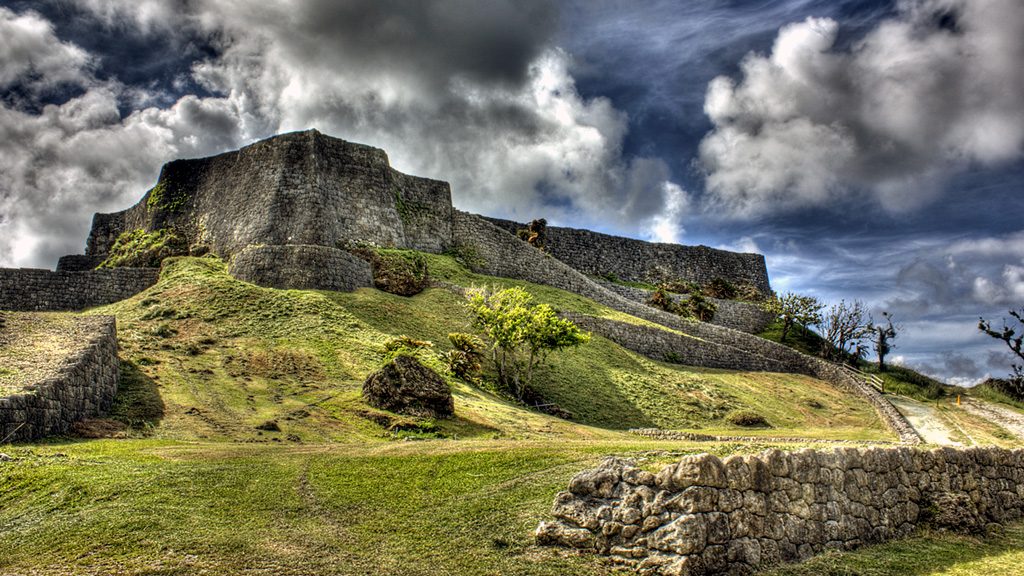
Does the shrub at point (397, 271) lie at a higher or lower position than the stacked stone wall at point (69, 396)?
higher

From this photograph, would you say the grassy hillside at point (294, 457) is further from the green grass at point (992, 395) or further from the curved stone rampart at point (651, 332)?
the green grass at point (992, 395)

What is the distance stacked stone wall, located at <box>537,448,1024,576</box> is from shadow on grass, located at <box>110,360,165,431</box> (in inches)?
504

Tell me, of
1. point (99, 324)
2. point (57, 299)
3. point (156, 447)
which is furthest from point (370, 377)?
point (57, 299)

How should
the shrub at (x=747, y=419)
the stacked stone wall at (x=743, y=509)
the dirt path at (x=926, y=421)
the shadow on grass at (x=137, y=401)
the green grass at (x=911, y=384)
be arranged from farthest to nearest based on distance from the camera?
1. the green grass at (x=911, y=384)
2. the shrub at (x=747, y=419)
3. the dirt path at (x=926, y=421)
4. the shadow on grass at (x=137, y=401)
5. the stacked stone wall at (x=743, y=509)

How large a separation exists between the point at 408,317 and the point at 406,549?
22.9 m

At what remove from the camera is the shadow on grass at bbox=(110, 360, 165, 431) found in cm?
1705

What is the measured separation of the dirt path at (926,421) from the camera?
28223 mm

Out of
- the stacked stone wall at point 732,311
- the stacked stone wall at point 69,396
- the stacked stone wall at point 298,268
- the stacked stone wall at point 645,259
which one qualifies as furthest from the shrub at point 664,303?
the stacked stone wall at point 69,396

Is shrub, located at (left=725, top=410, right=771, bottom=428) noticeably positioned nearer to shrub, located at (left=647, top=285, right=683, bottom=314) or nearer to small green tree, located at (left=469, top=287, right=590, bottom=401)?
small green tree, located at (left=469, top=287, right=590, bottom=401)

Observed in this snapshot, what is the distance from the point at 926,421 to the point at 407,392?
27853 mm

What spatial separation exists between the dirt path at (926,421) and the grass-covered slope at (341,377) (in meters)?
1.81

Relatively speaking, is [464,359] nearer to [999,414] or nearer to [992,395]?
[999,414]

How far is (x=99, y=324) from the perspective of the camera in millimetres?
21016

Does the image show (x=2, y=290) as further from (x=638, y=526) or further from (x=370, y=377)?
(x=638, y=526)
